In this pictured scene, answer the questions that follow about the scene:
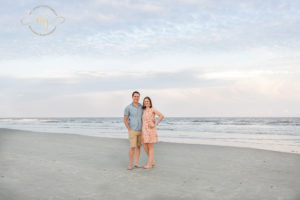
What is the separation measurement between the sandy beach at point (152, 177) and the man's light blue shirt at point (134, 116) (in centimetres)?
101

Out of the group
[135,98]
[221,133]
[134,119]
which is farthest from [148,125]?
[221,133]

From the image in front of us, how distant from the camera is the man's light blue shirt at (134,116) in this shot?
6812mm

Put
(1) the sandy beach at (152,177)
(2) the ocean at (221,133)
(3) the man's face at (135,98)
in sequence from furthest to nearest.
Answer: (2) the ocean at (221,133)
(3) the man's face at (135,98)
(1) the sandy beach at (152,177)

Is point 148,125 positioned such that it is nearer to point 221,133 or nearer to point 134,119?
point 134,119

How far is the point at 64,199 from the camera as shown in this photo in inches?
178

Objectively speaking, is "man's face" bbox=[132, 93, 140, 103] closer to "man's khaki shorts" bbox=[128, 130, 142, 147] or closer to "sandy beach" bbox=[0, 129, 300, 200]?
"man's khaki shorts" bbox=[128, 130, 142, 147]

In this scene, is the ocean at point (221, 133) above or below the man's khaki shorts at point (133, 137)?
below

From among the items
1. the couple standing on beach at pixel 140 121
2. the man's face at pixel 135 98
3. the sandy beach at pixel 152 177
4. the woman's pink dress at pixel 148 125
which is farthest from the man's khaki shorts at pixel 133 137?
the man's face at pixel 135 98

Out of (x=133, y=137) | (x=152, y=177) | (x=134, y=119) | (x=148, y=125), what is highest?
(x=134, y=119)

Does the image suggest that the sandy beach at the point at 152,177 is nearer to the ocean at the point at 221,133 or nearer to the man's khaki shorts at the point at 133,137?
the man's khaki shorts at the point at 133,137

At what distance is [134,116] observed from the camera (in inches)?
268

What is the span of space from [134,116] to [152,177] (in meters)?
1.51

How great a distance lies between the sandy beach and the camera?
484 centimetres

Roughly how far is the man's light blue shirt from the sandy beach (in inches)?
39.8
